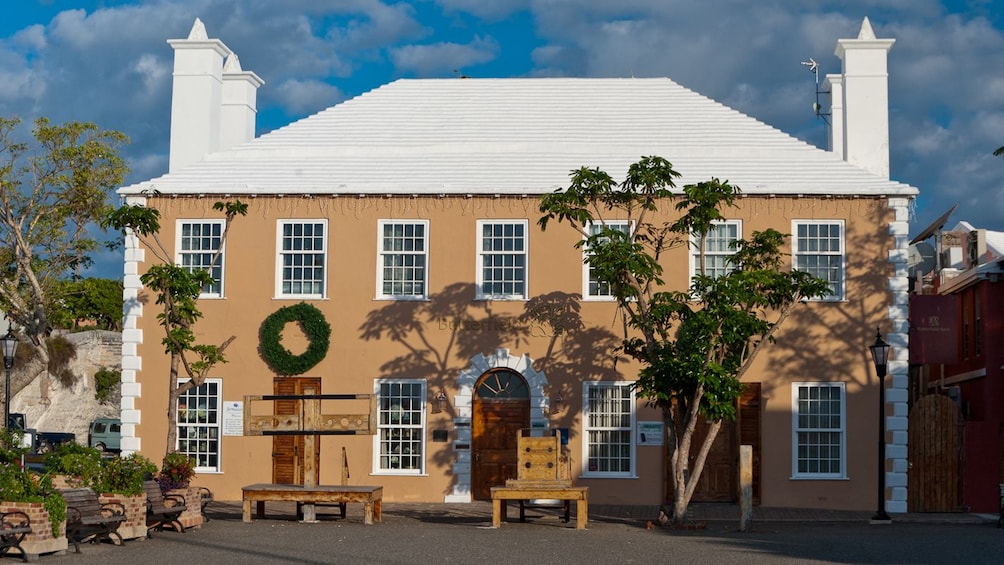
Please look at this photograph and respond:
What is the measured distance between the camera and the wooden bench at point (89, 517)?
51.1 ft

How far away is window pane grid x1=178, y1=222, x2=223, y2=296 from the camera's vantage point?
2570 cm

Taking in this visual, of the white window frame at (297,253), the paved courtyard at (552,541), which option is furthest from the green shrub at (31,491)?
the white window frame at (297,253)

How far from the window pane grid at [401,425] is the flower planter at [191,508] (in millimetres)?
6621

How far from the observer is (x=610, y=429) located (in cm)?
2491

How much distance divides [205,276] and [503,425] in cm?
662

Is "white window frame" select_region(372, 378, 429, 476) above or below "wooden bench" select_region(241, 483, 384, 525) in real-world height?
above

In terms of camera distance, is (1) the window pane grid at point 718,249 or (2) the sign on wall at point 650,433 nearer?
(2) the sign on wall at point 650,433

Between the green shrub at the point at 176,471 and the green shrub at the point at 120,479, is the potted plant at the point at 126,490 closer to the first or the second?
the green shrub at the point at 120,479

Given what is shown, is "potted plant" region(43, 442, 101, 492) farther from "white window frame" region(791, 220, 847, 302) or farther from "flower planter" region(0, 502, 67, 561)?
"white window frame" region(791, 220, 847, 302)

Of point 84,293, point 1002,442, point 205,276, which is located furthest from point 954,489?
point 84,293

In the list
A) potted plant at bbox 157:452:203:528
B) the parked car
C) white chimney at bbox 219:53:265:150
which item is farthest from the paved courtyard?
the parked car

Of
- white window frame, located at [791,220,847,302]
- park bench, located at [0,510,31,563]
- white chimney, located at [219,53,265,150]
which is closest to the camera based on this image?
park bench, located at [0,510,31,563]

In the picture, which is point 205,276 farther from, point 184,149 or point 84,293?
point 84,293

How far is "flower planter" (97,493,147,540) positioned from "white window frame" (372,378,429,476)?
8.36 meters
